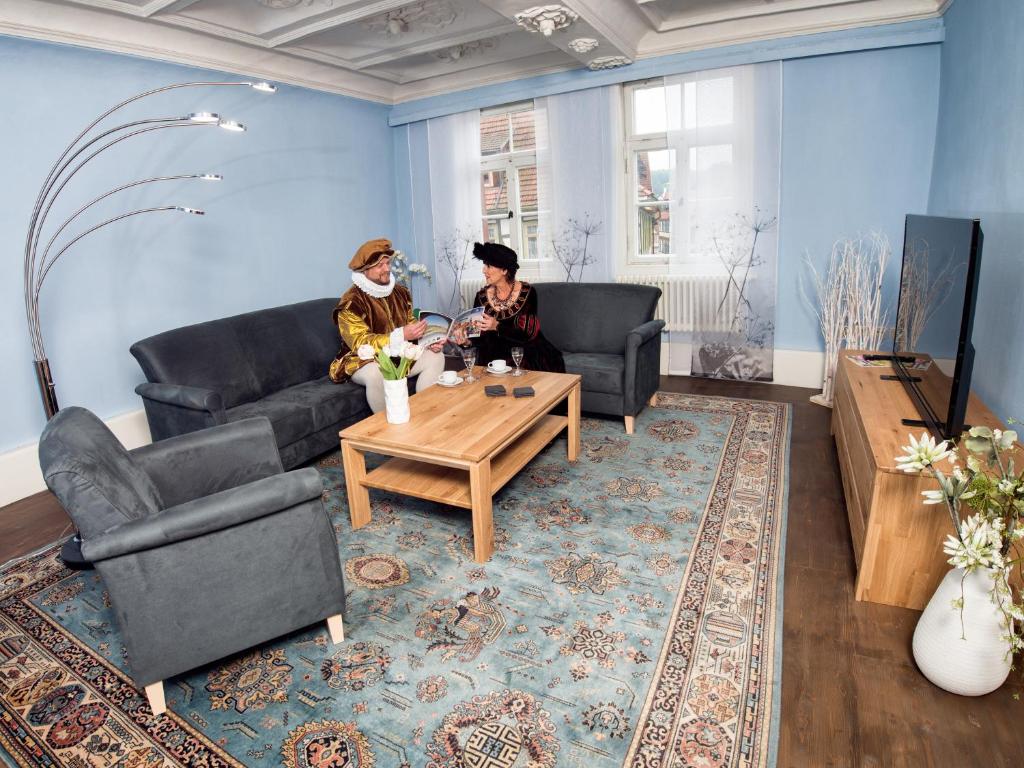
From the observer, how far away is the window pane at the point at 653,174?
4.70m

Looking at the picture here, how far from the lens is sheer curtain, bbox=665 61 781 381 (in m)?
4.27

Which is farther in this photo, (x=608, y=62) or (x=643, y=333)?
(x=608, y=62)

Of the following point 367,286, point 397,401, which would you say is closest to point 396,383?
point 397,401

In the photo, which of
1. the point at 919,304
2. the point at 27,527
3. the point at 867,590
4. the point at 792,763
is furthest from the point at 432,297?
the point at 792,763

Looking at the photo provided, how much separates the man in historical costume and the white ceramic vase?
78 centimetres

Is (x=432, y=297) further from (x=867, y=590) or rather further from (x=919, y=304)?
(x=867, y=590)

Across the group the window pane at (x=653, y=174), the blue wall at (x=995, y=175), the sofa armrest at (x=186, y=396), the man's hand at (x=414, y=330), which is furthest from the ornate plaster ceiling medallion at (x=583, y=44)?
the sofa armrest at (x=186, y=396)

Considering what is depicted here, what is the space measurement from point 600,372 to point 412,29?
2633 millimetres

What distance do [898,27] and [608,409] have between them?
2986 mm

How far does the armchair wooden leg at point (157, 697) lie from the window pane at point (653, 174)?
436 centimetres

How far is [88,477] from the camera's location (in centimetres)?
163

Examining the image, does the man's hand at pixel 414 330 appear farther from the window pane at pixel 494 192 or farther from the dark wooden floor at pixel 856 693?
the window pane at pixel 494 192

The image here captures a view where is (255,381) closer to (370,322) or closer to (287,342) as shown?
(287,342)

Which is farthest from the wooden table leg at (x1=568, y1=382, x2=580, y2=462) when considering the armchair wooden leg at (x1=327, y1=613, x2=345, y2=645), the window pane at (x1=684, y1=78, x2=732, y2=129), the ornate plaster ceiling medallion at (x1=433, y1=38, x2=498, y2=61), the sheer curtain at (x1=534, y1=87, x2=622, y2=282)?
the ornate plaster ceiling medallion at (x1=433, y1=38, x2=498, y2=61)
